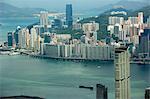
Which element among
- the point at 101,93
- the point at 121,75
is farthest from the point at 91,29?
the point at 121,75

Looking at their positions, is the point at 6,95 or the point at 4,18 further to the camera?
the point at 4,18

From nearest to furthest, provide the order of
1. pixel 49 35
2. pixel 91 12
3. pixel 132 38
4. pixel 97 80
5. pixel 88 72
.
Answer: pixel 97 80 → pixel 88 72 → pixel 132 38 → pixel 91 12 → pixel 49 35

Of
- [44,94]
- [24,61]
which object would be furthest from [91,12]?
[44,94]

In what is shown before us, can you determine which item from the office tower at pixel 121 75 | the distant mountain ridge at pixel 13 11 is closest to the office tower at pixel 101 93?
the office tower at pixel 121 75

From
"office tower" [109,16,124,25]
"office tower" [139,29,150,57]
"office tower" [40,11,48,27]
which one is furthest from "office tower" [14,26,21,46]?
"office tower" [139,29,150,57]

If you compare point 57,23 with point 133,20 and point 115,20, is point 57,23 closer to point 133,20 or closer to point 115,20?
point 115,20

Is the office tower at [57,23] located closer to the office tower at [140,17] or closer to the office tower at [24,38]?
the office tower at [24,38]

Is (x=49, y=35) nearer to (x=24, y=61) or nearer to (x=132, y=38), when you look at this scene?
(x=24, y=61)
